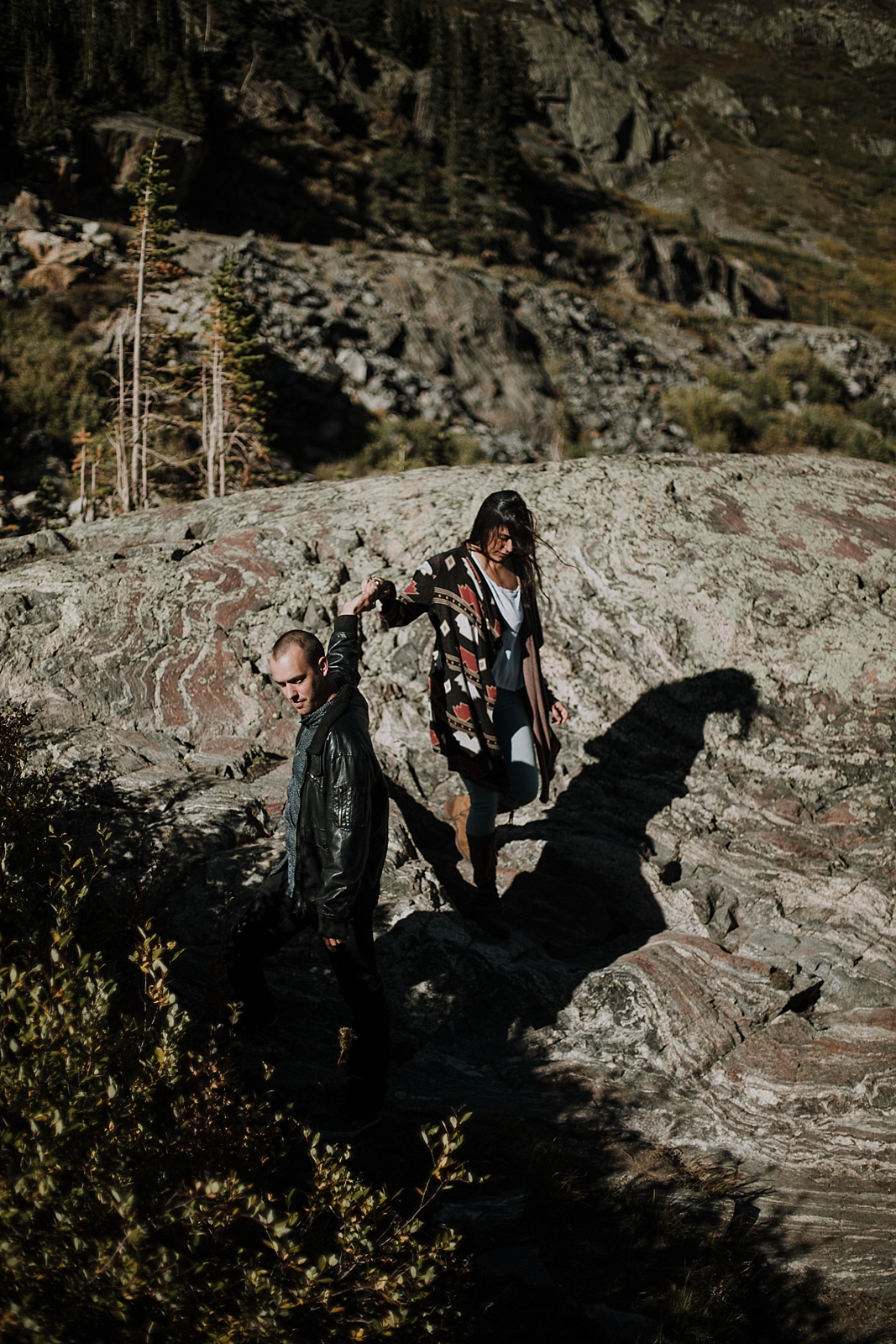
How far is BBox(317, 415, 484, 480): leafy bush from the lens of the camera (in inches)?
834

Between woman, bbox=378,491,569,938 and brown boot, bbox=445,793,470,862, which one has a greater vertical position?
woman, bbox=378,491,569,938

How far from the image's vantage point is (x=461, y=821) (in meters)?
5.58

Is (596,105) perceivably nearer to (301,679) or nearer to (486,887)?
(486,887)

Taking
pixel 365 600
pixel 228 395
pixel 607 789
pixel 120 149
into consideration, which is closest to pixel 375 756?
pixel 365 600

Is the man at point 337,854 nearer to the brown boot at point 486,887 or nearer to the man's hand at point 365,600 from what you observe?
the man's hand at point 365,600

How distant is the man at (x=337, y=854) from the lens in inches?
127

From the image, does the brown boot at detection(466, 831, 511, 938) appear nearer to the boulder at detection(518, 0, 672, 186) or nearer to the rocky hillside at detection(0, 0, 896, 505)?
the rocky hillside at detection(0, 0, 896, 505)

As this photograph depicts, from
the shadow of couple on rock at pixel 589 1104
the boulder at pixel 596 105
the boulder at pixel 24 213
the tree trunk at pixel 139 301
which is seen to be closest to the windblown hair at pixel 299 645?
the shadow of couple on rock at pixel 589 1104

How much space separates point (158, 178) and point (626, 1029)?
13.5 metres

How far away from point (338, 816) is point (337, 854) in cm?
15

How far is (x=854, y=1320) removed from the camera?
306 centimetres

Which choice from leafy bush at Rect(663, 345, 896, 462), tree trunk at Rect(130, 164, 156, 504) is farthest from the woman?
leafy bush at Rect(663, 345, 896, 462)

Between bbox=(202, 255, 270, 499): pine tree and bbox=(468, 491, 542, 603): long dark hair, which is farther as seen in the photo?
bbox=(202, 255, 270, 499): pine tree

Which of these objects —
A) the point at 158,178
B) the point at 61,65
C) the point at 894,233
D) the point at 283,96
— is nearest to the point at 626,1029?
the point at 158,178
